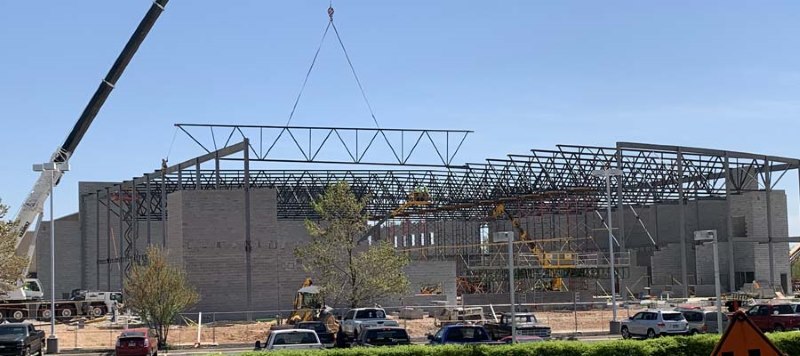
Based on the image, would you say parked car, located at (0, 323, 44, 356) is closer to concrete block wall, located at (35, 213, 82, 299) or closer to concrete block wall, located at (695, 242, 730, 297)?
concrete block wall, located at (35, 213, 82, 299)

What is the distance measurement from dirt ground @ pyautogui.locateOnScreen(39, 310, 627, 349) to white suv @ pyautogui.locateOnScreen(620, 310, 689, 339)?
4.59 meters

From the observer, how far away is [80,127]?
162 ft

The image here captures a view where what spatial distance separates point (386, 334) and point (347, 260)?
14.5 m

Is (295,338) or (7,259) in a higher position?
(7,259)

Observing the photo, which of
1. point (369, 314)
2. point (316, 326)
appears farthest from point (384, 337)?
point (369, 314)

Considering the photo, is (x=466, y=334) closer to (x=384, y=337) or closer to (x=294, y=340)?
(x=384, y=337)

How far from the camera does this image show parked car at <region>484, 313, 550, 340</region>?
33.7 m

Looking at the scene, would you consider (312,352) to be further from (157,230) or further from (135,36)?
(157,230)

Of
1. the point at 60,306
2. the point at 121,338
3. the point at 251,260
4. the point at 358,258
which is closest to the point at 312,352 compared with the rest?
the point at 121,338

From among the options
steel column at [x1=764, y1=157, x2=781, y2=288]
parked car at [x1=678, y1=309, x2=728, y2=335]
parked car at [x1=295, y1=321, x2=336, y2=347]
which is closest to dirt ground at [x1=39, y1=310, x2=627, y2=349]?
parked car at [x1=678, y1=309, x2=728, y2=335]

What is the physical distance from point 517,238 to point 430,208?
758cm

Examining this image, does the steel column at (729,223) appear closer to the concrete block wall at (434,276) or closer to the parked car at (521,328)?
the concrete block wall at (434,276)

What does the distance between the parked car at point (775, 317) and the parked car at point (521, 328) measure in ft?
30.4

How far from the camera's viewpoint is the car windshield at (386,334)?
93.3 ft
